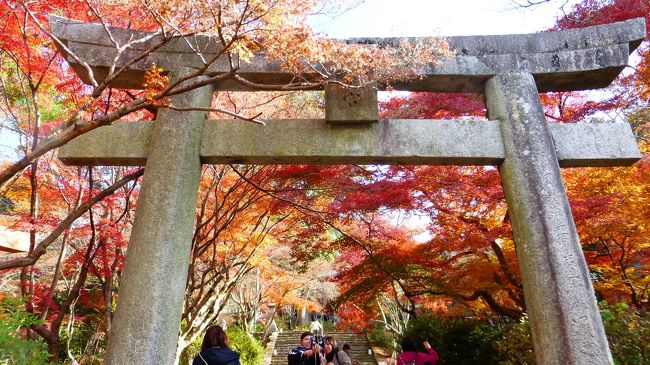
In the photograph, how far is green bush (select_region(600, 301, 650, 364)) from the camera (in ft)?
15.7

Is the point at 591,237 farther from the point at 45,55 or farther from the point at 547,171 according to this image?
the point at 45,55

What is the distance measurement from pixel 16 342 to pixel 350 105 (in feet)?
11.1

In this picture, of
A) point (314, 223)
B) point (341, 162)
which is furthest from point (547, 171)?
point (314, 223)

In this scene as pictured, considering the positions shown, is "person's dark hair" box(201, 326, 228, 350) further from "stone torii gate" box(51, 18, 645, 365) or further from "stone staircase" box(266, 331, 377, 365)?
"stone staircase" box(266, 331, 377, 365)

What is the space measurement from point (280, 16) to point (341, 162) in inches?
61.0

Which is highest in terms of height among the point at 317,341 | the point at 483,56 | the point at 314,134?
the point at 483,56

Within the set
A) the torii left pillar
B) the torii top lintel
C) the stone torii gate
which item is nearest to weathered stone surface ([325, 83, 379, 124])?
the stone torii gate

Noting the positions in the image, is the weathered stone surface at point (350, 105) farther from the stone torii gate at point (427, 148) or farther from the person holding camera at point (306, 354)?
the person holding camera at point (306, 354)

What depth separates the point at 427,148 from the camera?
12.9 ft

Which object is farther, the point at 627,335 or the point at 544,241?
the point at 627,335

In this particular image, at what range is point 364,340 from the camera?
20172 mm

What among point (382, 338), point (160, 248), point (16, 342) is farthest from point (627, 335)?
point (382, 338)

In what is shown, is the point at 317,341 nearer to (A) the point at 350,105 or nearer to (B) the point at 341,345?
(A) the point at 350,105

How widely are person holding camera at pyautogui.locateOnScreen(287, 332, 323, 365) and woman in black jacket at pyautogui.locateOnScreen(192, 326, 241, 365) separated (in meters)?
3.22
